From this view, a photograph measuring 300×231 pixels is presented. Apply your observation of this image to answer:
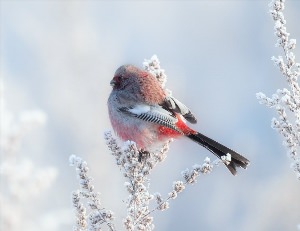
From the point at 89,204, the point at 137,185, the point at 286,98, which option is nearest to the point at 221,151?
the point at 137,185

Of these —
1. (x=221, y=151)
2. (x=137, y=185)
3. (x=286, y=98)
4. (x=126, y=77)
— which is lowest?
(x=286, y=98)

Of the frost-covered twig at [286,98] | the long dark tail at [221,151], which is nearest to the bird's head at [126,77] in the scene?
the long dark tail at [221,151]

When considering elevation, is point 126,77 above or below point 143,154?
above

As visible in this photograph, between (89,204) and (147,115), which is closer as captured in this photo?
(89,204)

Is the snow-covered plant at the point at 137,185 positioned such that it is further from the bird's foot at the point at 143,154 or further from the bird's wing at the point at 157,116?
the bird's wing at the point at 157,116

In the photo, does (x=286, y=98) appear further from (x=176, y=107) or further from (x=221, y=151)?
(x=176, y=107)

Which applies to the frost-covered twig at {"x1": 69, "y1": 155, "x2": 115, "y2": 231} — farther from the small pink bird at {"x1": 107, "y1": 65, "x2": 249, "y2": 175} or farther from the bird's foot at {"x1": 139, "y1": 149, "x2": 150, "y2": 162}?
the small pink bird at {"x1": 107, "y1": 65, "x2": 249, "y2": 175}

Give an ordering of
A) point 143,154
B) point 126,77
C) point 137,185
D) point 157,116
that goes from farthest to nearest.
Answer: point 126,77 → point 157,116 → point 143,154 → point 137,185
